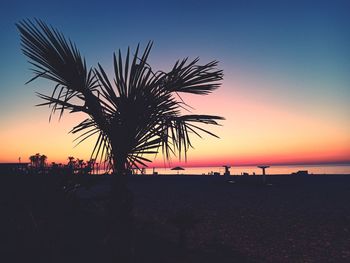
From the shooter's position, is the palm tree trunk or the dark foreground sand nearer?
the dark foreground sand

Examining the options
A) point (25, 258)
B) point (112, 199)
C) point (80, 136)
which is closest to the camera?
point (112, 199)

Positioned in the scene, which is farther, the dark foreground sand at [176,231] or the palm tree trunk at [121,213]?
the palm tree trunk at [121,213]

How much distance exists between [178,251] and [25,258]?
2843 millimetres

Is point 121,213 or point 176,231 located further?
point 176,231

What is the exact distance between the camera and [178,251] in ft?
17.8

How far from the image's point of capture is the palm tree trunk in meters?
2.81

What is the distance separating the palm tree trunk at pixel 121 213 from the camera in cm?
281

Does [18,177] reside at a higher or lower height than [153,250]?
higher

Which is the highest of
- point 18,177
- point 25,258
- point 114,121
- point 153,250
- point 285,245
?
point 114,121

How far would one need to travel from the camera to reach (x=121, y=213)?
2.81 meters

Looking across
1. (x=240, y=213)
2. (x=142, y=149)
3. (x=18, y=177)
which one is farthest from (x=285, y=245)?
(x=18, y=177)

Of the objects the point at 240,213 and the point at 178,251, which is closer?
the point at 178,251

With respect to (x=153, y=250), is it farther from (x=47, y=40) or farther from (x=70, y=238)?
(x=47, y=40)

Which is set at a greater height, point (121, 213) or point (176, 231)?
point (121, 213)
